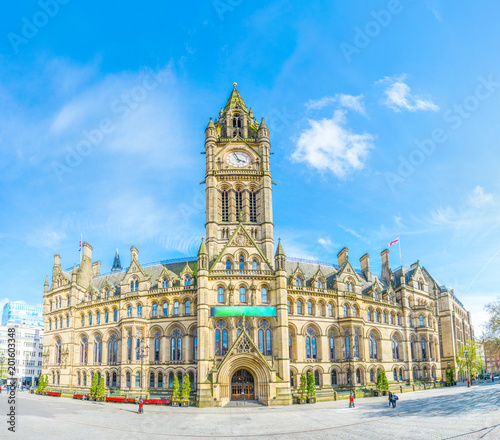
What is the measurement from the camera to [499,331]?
4722cm

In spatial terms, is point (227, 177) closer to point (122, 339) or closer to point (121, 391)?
point (122, 339)

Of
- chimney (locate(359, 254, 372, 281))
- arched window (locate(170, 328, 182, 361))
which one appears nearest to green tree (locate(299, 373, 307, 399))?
arched window (locate(170, 328, 182, 361))

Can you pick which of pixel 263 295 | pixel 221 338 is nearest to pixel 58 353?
pixel 221 338

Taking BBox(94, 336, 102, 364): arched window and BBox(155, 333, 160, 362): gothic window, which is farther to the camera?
BBox(94, 336, 102, 364): arched window

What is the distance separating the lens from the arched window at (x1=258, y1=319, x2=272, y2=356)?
58.2 metres

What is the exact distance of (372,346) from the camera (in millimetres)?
71812

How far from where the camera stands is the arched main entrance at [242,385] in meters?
55.4

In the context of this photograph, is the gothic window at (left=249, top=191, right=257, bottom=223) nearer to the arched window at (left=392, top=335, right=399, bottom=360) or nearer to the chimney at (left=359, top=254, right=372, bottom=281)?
the chimney at (left=359, top=254, right=372, bottom=281)

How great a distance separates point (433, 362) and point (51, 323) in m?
69.0

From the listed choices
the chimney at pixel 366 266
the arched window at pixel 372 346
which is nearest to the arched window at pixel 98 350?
the arched window at pixel 372 346

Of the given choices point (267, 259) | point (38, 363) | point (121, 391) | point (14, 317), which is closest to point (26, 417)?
point (121, 391)

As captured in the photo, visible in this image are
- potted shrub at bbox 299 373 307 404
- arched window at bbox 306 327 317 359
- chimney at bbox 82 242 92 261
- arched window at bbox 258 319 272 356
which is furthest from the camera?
chimney at bbox 82 242 92 261

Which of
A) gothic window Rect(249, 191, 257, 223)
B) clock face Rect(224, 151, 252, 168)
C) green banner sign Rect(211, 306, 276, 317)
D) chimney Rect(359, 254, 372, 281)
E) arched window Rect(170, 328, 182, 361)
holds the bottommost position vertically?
arched window Rect(170, 328, 182, 361)

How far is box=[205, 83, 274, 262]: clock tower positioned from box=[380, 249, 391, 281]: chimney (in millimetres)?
30409
